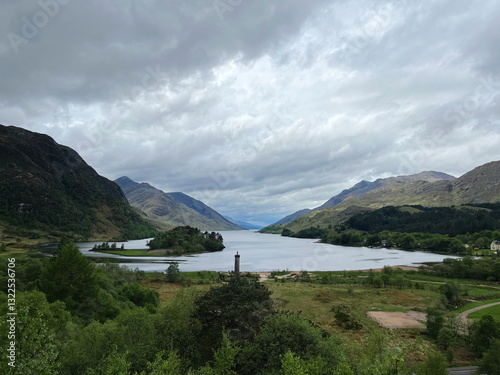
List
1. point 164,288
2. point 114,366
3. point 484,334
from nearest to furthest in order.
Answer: point 114,366 < point 484,334 < point 164,288

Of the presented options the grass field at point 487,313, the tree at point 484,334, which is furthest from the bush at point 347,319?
the grass field at point 487,313

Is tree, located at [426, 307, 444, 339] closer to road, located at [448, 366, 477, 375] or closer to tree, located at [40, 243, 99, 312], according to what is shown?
road, located at [448, 366, 477, 375]

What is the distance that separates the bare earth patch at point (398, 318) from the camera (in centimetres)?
6059

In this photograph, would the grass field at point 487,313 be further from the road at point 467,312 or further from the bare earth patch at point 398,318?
the bare earth patch at point 398,318

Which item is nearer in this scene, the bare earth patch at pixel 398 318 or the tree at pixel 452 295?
the bare earth patch at pixel 398 318

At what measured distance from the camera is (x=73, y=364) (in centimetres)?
2534

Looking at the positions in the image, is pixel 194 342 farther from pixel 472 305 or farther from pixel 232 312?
pixel 472 305

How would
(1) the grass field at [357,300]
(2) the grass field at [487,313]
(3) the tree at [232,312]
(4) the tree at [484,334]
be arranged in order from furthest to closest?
(2) the grass field at [487,313], (1) the grass field at [357,300], (4) the tree at [484,334], (3) the tree at [232,312]

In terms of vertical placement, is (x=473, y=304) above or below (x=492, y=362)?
below

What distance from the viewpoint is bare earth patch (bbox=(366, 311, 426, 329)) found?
60588 millimetres

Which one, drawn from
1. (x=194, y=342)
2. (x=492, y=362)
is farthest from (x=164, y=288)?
(x=492, y=362)

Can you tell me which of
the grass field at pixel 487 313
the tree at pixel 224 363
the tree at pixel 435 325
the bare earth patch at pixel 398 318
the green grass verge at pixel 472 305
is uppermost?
the tree at pixel 224 363

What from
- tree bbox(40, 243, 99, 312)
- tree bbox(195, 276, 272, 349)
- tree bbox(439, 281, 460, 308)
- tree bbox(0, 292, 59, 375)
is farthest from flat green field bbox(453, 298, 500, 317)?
tree bbox(0, 292, 59, 375)

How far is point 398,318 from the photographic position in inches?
2571
